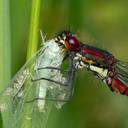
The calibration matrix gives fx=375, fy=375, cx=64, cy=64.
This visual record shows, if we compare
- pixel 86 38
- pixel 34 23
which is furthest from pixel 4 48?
pixel 86 38

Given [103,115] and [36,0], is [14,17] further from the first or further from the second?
[103,115]

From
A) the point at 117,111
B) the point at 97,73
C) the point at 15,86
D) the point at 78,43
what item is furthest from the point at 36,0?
the point at 117,111

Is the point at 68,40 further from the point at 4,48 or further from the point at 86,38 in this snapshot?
the point at 4,48

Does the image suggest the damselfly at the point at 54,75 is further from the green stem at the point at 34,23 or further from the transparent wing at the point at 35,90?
the green stem at the point at 34,23

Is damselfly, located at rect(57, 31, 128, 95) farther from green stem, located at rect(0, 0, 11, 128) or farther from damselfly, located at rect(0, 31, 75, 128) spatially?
green stem, located at rect(0, 0, 11, 128)

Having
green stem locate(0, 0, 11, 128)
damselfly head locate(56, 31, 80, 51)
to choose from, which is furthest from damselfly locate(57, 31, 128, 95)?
green stem locate(0, 0, 11, 128)

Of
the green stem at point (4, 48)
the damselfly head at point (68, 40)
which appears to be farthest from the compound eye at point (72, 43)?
the green stem at point (4, 48)

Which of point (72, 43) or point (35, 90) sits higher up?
point (72, 43)
